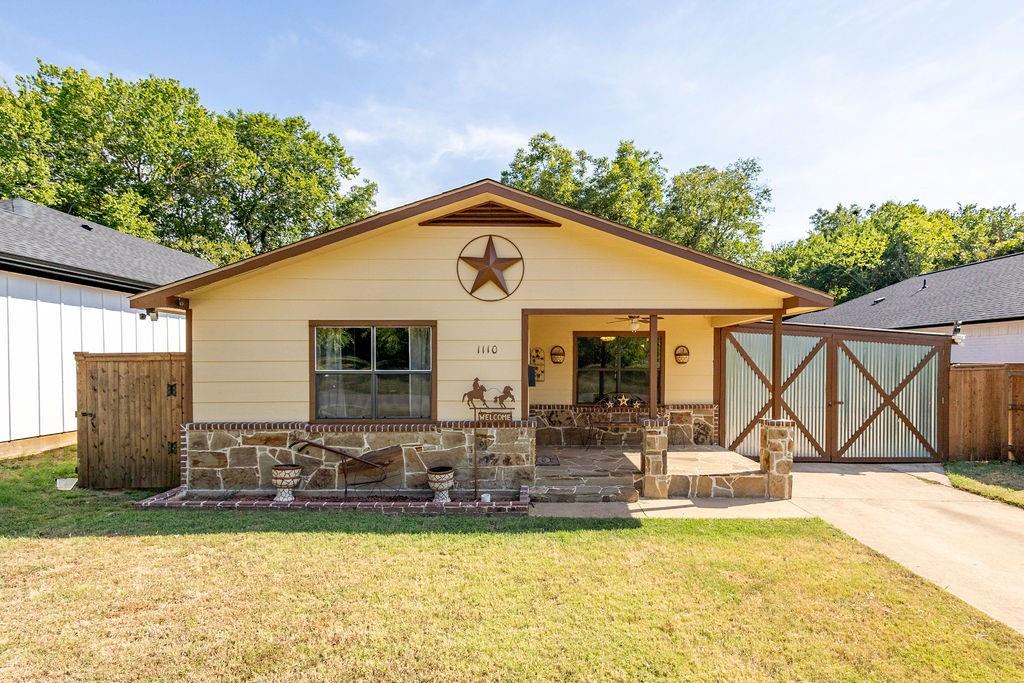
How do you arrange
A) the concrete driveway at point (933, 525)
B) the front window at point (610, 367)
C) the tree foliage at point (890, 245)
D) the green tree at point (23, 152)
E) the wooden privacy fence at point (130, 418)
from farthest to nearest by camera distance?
the tree foliage at point (890, 245)
the green tree at point (23, 152)
the front window at point (610, 367)
the wooden privacy fence at point (130, 418)
the concrete driveway at point (933, 525)

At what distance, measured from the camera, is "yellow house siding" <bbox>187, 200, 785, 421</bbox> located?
6.84m

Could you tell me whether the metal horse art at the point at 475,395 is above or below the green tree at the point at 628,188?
below

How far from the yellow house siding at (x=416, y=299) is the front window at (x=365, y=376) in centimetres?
23

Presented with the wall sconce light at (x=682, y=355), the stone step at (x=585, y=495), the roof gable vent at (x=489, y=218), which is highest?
the roof gable vent at (x=489, y=218)

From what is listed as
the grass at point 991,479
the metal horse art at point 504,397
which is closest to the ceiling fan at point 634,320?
the metal horse art at point 504,397

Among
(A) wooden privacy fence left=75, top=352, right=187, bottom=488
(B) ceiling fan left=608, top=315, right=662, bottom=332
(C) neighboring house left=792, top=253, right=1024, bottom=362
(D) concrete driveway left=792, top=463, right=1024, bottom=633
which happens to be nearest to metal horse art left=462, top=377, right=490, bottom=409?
(B) ceiling fan left=608, top=315, right=662, bottom=332

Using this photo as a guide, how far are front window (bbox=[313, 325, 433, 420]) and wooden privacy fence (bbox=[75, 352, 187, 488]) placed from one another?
220cm

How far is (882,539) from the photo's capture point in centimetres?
536

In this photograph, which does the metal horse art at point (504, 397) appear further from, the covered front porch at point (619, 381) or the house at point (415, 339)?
the covered front porch at point (619, 381)

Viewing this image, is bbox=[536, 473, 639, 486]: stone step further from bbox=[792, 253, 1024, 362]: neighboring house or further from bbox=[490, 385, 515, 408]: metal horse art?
bbox=[792, 253, 1024, 362]: neighboring house

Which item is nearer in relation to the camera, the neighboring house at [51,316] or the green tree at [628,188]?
the neighboring house at [51,316]

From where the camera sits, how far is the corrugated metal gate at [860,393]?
9477 millimetres

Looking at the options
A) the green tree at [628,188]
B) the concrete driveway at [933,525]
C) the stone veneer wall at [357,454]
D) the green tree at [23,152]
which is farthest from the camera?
the green tree at [628,188]

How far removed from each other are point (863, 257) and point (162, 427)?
34521mm
